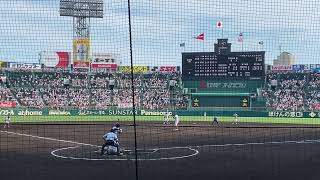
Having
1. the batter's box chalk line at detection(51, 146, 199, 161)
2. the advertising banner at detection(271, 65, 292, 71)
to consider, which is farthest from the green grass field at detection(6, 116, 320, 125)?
the batter's box chalk line at detection(51, 146, 199, 161)

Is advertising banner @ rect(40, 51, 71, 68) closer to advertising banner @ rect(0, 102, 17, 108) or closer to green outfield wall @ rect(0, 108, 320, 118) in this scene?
advertising banner @ rect(0, 102, 17, 108)

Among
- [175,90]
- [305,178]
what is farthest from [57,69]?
[305,178]

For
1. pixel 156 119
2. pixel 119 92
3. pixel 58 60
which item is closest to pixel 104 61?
pixel 58 60

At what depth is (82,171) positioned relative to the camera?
1334 cm

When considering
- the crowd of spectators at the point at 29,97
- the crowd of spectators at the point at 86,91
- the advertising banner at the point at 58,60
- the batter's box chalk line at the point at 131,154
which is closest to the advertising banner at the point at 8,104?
the crowd of spectators at the point at 86,91

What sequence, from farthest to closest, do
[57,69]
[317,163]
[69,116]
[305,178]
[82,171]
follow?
[57,69], [69,116], [317,163], [82,171], [305,178]

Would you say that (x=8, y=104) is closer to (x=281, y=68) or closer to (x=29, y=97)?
(x=29, y=97)

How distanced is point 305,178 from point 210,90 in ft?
110

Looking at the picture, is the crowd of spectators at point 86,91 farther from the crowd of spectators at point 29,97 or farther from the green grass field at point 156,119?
the green grass field at point 156,119

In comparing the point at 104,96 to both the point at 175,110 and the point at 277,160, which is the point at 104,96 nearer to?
the point at 175,110

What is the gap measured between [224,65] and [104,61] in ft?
75.8

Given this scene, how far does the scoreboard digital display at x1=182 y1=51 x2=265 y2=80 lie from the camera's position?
135 ft

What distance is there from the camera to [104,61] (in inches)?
2370

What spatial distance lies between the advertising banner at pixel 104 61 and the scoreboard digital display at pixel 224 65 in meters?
19.3
